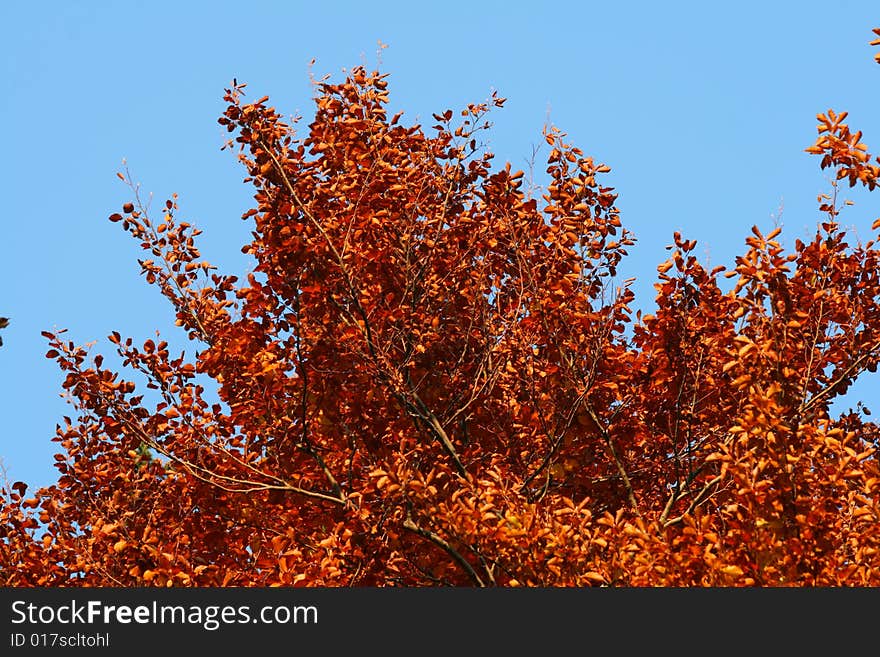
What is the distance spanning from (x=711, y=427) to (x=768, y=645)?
15.0 ft

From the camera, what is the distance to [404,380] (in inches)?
429

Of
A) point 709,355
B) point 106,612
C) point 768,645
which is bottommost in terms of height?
point 768,645

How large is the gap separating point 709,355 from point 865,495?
301 centimetres

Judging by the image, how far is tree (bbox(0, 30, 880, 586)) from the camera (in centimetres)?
1052

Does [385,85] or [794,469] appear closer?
[794,469]

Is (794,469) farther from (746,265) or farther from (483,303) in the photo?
(483,303)

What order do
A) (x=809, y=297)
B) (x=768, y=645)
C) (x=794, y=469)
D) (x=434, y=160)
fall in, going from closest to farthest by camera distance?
(x=768, y=645)
(x=794, y=469)
(x=809, y=297)
(x=434, y=160)

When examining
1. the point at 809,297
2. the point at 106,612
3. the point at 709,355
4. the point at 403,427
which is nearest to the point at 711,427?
the point at 709,355

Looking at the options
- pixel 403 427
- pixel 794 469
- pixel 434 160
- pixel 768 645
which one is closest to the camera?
pixel 768 645

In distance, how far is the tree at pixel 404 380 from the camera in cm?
1052

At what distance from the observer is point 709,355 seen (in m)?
11.7

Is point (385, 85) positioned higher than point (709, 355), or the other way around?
point (385, 85)

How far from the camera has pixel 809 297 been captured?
10.6m

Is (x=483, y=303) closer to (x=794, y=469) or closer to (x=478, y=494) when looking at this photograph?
(x=478, y=494)
